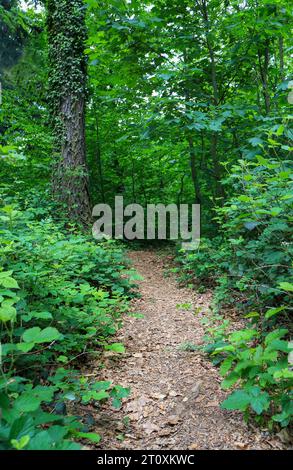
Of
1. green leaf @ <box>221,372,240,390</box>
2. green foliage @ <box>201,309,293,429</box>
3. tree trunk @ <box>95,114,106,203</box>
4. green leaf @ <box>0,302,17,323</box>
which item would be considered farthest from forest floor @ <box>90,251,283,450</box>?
tree trunk @ <box>95,114,106,203</box>

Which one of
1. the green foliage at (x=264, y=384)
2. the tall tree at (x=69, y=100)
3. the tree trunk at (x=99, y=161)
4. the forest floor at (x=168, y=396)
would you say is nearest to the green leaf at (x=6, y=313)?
the forest floor at (x=168, y=396)

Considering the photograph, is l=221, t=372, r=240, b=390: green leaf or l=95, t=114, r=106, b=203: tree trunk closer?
l=221, t=372, r=240, b=390: green leaf

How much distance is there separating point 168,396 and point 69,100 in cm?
612

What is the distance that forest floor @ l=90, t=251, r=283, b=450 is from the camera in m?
2.03

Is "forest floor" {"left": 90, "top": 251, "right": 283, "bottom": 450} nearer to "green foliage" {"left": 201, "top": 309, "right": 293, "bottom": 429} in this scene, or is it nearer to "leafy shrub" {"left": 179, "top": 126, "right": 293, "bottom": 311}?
"green foliage" {"left": 201, "top": 309, "right": 293, "bottom": 429}

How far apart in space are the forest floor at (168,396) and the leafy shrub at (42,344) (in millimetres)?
210

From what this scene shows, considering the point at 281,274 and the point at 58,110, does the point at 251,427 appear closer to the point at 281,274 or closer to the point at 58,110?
the point at 281,274

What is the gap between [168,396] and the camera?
101 inches

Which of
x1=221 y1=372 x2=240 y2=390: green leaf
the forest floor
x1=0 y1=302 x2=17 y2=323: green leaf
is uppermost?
x1=0 y1=302 x2=17 y2=323: green leaf

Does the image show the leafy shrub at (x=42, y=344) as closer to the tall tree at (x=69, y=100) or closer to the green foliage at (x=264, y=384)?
the green foliage at (x=264, y=384)

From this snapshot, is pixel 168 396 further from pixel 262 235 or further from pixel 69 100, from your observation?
pixel 69 100

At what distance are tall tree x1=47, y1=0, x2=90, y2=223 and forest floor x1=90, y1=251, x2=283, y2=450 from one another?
3301mm

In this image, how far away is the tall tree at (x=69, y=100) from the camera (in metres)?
6.47
